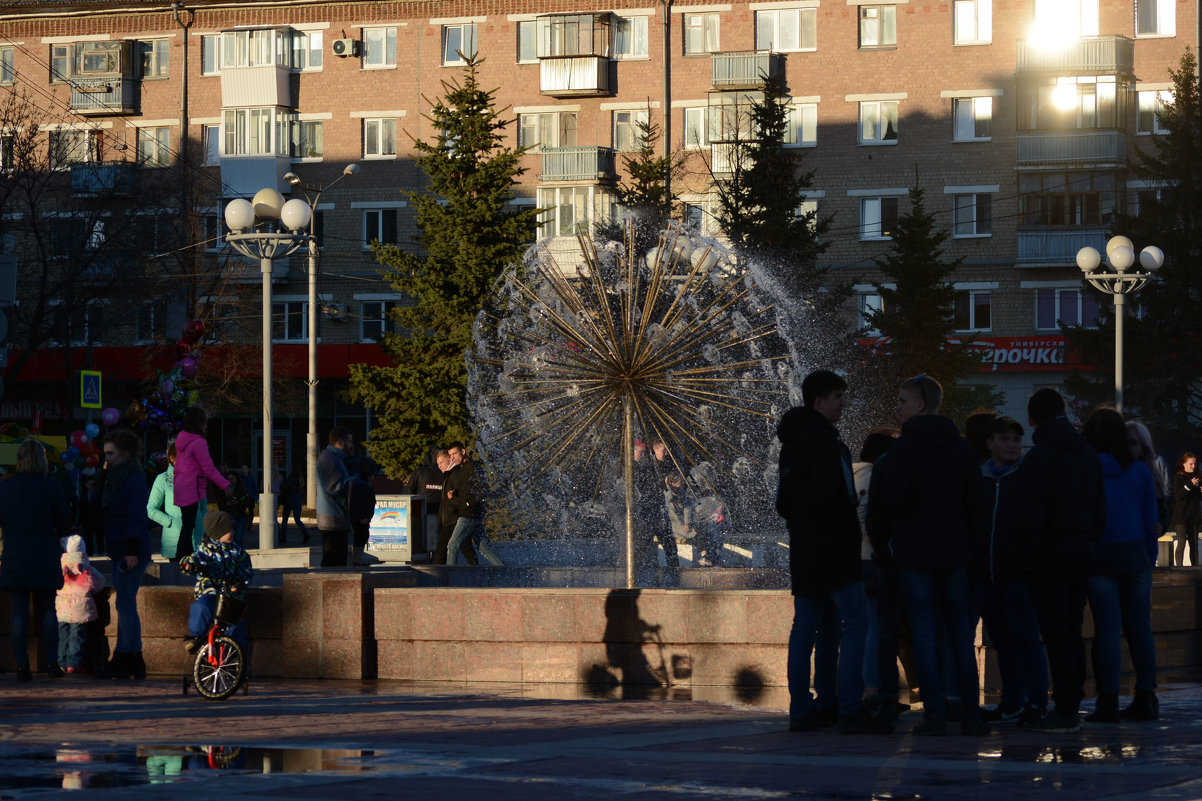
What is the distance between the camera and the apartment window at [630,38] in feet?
186

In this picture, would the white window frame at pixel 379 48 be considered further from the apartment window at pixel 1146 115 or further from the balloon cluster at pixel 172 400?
the balloon cluster at pixel 172 400

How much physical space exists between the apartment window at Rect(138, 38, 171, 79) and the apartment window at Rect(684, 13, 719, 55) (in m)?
17.3

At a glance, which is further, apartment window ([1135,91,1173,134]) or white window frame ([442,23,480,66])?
white window frame ([442,23,480,66])

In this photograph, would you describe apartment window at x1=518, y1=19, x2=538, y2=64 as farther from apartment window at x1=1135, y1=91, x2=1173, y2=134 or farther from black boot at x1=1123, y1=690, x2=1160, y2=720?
black boot at x1=1123, y1=690, x2=1160, y2=720

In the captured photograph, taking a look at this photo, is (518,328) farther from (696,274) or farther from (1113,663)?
(1113,663)

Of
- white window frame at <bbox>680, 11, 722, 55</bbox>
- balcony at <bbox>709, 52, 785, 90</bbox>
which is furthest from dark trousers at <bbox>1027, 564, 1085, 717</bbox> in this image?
white window frame at <bbox>680, 11, 722, 55</bbox>

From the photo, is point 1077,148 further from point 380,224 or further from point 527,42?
point 380,224

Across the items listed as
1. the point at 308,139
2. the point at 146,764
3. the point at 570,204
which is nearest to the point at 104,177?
the point at 308,139

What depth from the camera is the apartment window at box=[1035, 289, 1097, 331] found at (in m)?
54.3

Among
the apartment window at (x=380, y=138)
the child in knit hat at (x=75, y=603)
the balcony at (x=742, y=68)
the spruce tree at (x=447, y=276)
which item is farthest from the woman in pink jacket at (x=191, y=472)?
the apartment window at (x=380, y=138)

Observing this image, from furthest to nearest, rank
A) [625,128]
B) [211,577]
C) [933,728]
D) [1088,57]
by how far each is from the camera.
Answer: [625,128] < [1088,57] < [211,577] < [933,728]

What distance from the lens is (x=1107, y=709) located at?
33.3ft

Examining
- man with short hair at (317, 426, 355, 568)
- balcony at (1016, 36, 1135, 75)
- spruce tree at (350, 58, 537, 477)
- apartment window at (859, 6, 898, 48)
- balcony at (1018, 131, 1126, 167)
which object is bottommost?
man with short hair at (317, 426, 355, 568)

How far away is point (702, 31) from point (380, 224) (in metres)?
11.6
